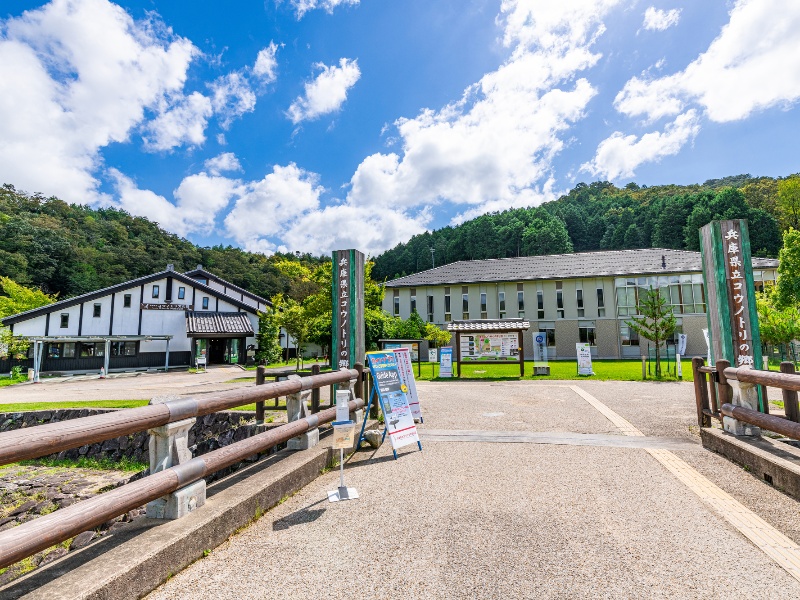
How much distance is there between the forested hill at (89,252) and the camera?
158 feet

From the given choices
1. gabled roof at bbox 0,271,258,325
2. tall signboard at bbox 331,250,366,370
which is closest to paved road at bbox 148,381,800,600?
tall signboard at bbox 331,250,366,370

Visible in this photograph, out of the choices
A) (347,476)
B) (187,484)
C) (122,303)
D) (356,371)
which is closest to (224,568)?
(187,484)

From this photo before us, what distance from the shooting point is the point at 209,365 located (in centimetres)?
3272

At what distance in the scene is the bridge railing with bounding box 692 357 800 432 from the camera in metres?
4.41

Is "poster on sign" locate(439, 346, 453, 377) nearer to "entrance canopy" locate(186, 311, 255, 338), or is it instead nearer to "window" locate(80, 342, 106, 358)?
"entrance canopy" locate(186, 311, 255, 338)

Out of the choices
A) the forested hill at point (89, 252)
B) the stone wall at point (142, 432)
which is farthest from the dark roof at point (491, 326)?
the forested hill at point (89, 252)

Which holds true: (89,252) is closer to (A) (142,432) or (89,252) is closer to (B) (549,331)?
(B) (549,331)

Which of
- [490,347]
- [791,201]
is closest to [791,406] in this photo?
[490,347]

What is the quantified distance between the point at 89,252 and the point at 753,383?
65856 millimetres

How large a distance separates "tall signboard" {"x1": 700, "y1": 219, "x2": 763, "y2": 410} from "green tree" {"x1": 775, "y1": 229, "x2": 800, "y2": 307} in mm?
31945

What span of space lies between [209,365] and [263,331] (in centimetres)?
474

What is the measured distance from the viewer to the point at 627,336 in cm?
3438

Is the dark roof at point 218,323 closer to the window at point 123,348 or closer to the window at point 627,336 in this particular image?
the window at point 123,348

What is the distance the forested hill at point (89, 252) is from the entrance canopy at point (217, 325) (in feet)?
87.6
